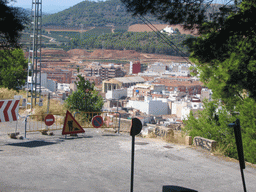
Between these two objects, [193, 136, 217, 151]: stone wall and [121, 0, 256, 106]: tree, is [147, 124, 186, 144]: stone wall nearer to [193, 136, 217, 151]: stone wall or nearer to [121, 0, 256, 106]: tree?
[193, 136, 217, 151]: stone wall

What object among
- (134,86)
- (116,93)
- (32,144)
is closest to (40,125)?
(32,144)

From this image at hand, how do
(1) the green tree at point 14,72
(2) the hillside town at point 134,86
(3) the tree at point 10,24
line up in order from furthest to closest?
(2) the hillside town at point 134,86
(1) the green tree at point 14,72
(3) the tree at point 10,24

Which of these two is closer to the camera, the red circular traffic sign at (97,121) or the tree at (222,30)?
the tree at (222,30)

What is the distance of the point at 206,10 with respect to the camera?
5223 mm

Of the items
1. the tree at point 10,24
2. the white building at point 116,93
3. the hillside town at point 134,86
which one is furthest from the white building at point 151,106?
the tree at point 10,24

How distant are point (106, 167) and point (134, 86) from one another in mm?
88724

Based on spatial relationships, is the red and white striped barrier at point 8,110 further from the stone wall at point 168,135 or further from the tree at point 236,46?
the tree at point 236,46

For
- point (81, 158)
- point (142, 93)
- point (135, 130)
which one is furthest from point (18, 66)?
point (142, 93)

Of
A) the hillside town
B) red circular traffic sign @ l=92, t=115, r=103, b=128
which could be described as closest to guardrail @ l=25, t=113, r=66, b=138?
red circular traffic sign @ l=92, t=115, r=103, b=128

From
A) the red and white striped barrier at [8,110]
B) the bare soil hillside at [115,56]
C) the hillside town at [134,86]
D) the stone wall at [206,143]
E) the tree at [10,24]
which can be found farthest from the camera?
the bare soil hillside at [115,56]

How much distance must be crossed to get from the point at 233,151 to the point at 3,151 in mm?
6019

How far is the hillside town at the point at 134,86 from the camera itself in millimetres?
65500

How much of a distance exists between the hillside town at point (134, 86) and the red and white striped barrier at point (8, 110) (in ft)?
121

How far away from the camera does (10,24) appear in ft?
14.1
